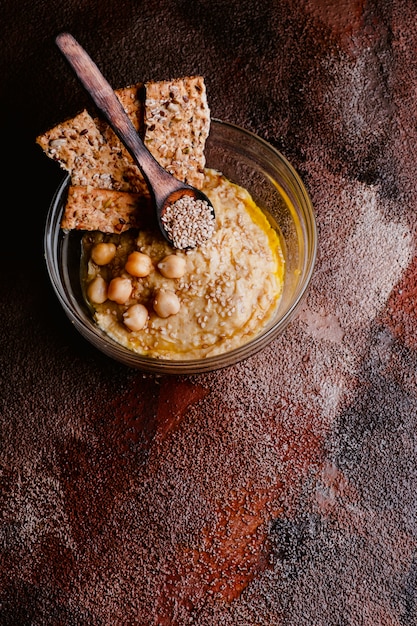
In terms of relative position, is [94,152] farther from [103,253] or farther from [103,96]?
[103,253]

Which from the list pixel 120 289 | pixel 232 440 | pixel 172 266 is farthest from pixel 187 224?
pixel 232 440

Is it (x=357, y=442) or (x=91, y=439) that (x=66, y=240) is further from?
(x=357, y=442)

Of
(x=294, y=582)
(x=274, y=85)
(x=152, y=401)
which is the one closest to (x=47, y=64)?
(x=274, y=85)

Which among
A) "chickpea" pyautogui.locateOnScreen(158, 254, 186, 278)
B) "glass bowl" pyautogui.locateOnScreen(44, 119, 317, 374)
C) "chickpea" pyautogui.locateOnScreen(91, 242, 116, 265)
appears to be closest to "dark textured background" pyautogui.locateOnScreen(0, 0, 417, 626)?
"glass bowl" pyautogui.locateOnScreen(44, 119, 317, 374)

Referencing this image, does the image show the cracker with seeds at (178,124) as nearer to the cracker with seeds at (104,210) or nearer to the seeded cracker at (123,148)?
the seeded cracker at (123,148)

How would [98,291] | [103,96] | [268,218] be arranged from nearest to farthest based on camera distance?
[103,96]
[98,291]
[268,218]

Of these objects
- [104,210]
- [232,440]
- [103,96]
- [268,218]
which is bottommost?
[232,440]
